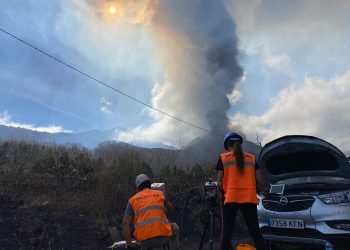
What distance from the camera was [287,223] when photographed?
6.75m

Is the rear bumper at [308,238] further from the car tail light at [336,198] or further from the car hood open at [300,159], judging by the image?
the car hood open at [300,159]

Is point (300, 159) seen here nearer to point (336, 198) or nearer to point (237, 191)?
point (336, 198)

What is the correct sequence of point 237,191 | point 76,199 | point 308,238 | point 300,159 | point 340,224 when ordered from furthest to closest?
1. point 76,199
2. point 300,159
3. point 308,238
4. point 340,224
5. point 237,191

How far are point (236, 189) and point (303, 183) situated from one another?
8.05 ft

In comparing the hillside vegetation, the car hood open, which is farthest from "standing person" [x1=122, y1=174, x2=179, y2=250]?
the car hood open

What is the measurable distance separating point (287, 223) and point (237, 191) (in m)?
1.52

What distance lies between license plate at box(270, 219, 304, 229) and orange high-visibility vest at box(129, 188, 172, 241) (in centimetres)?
240

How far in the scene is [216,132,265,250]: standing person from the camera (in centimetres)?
579

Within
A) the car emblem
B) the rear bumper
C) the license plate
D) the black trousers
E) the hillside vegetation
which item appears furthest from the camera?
the hillside vegetation

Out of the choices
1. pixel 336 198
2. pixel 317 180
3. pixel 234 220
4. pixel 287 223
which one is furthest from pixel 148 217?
pixel 317 180

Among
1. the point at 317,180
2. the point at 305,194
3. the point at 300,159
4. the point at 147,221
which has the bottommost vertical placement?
the point at 147,221

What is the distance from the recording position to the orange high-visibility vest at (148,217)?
524cm

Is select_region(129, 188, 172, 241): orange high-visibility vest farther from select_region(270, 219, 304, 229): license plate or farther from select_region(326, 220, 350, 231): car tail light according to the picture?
select_region(326, 220, 350, 231): car tail light

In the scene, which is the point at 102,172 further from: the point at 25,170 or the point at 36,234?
the point at 36,234
